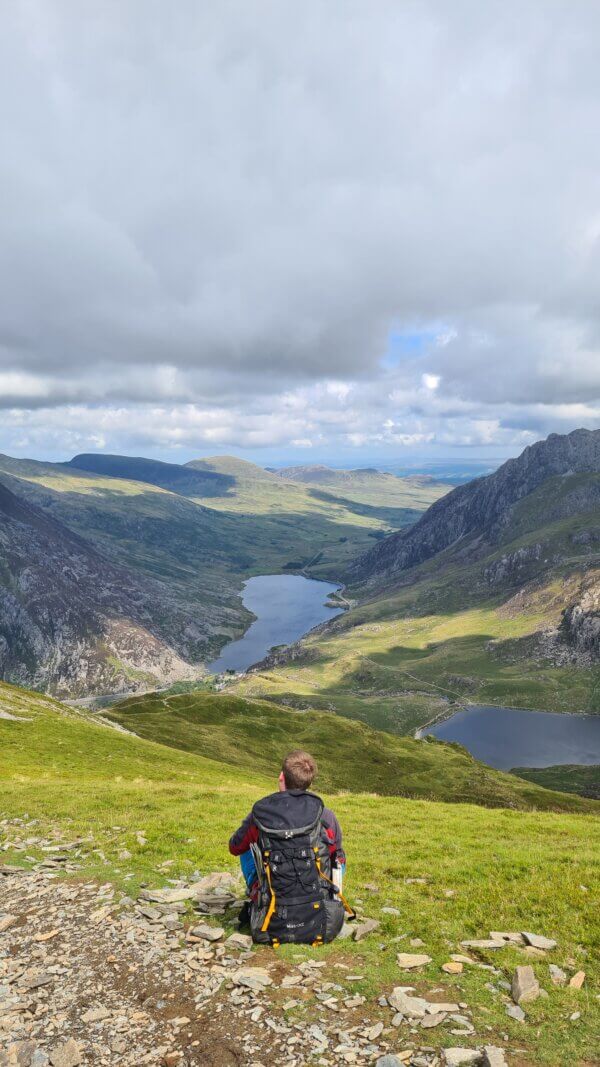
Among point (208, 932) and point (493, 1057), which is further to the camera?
point (208, 932)

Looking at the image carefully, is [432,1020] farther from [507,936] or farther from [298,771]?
[298,771]

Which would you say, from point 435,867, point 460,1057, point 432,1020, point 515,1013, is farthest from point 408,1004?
point 435,867

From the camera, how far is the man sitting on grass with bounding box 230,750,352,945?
12211 mm

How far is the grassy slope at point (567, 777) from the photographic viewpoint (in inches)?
5768

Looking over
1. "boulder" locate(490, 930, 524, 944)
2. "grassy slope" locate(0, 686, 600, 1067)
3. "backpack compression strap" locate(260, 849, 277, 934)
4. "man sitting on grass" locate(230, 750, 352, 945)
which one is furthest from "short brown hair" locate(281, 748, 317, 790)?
"boulder" locate(490, 930, 524, 944)

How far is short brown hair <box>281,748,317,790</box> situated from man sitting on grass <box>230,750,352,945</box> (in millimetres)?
42

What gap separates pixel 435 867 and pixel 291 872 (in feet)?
28.3

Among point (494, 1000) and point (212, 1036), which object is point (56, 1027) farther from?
point (494, 1000)

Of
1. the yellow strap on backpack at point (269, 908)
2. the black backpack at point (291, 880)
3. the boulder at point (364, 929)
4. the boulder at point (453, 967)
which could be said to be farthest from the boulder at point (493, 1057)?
the yellow strap on backpack at point (269, 908)

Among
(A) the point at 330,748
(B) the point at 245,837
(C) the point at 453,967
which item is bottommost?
(A) the point at 330,748

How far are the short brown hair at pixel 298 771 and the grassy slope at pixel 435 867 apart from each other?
11.2ft

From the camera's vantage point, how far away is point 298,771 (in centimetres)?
1316

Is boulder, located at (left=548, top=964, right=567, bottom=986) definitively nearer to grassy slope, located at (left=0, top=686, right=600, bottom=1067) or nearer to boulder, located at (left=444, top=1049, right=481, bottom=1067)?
grassy slope, located at (left=0, top=686, right=600, bottom=1067)

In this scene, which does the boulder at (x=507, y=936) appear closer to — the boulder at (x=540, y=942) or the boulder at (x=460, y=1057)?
the boulder at (x=540, y=942)
